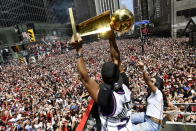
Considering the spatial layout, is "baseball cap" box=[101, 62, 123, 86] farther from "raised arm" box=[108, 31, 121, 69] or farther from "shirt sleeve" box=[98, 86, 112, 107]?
"raised arm" box=[108, 31, 121, 69]

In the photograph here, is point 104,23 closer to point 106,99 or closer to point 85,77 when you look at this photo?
point 85,77

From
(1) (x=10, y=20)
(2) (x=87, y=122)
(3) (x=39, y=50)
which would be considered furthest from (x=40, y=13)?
(2) (x=87, y=122)

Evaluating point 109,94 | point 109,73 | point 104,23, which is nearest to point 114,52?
point 104,23

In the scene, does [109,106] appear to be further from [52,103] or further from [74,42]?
[52,103]

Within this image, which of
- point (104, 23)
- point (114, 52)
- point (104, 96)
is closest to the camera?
point (104, 96)

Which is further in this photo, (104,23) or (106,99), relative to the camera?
(104,23)

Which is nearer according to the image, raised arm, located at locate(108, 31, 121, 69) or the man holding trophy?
the man holding trophy

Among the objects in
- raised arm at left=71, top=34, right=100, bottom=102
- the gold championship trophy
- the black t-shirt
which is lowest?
the black t-shirt

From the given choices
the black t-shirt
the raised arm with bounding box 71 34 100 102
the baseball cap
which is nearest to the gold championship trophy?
the raised arm with bounding box 71 34 100 102

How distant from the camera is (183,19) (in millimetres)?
42062

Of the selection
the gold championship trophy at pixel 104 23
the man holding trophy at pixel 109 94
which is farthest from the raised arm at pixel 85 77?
the gold championship trophy at pixel 104 23

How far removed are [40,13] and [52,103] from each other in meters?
82.3

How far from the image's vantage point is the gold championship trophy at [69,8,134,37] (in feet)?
7.15

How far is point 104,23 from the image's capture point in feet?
7.86
